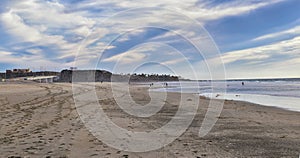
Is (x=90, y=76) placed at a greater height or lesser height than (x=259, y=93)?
greater

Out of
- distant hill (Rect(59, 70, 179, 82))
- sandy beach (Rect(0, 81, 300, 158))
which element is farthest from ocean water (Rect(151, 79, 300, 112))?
distant hill (Rect(59, 70, 179, 82))

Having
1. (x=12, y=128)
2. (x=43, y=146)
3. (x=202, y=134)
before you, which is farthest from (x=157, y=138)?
(x=12, y=128)

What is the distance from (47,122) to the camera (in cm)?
1179

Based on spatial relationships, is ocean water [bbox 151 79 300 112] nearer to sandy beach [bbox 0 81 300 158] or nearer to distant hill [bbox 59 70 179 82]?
sandy beach [bbox 0 81 300 158]

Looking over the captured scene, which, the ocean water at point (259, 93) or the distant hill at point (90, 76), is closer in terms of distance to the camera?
the ocean water at point (259, 93)

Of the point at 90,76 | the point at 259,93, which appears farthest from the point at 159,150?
the point at 90,76

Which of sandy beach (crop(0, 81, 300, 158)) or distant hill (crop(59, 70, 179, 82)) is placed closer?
sandy beach (crop(0, 81, 300, 158))

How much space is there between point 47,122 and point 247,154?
7931 millimetres

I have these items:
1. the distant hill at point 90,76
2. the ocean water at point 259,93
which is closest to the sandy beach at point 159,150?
the ocean water at point 259,93

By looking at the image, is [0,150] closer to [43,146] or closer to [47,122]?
[43,146]

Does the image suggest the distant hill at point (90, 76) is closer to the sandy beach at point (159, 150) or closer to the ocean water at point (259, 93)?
the ocean water at point (259, 93)

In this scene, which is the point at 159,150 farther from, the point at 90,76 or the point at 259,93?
the point at 90,76

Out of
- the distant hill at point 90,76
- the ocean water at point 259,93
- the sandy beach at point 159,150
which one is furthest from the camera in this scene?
the distant hill at point 90,76

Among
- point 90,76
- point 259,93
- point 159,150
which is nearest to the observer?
point 159,150
